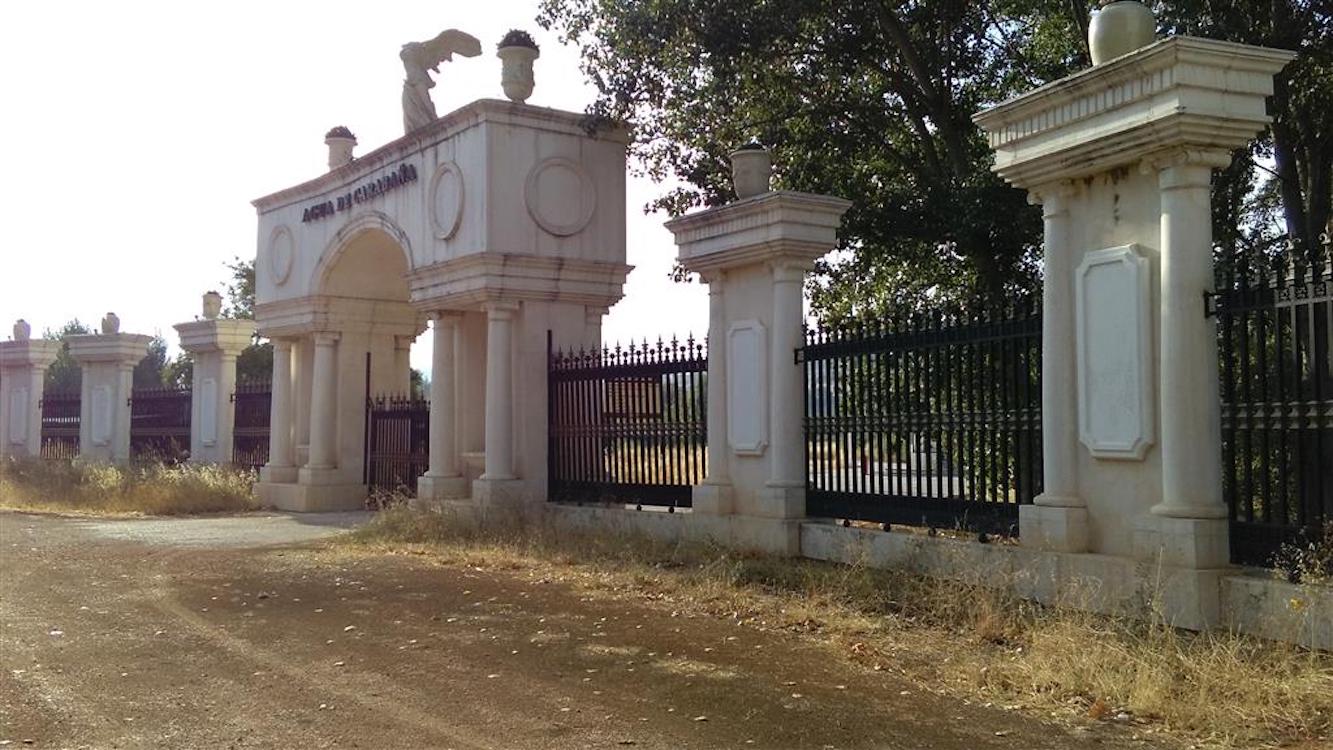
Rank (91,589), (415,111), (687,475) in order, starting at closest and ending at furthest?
(91,589) < (687,475) < (415,111)

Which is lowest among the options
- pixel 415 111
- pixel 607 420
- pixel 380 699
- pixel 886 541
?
pixel 380 699

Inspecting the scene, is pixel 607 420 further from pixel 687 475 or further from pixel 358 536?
pixel 358 536

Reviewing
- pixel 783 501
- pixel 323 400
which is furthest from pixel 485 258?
pixel 323 400

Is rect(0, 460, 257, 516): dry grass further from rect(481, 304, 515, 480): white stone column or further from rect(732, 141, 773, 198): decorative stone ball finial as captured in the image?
rect(732, 141, 773, 198): decorative stone ball finial

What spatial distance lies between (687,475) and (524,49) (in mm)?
5809

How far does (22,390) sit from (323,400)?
1343cm

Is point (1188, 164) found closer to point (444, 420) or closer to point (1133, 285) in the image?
point (1133, 285)

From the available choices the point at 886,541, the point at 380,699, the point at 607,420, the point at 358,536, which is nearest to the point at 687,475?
the point at 607,420

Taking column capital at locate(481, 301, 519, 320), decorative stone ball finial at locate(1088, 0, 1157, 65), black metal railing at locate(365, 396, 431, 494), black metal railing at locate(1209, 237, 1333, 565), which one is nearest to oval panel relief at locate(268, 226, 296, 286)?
black metal railing at locate(365, 396, 431, 494)

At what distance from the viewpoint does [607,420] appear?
12875 millimetres

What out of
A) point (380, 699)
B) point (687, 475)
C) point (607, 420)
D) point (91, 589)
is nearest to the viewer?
point (380, 699)

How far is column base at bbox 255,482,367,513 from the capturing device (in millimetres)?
17531

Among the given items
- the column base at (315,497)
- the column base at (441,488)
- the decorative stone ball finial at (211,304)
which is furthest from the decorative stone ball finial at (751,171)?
the decorative stone ball finial at (211,304)

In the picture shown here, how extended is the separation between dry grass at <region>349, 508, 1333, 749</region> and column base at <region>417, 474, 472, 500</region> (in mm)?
3620
